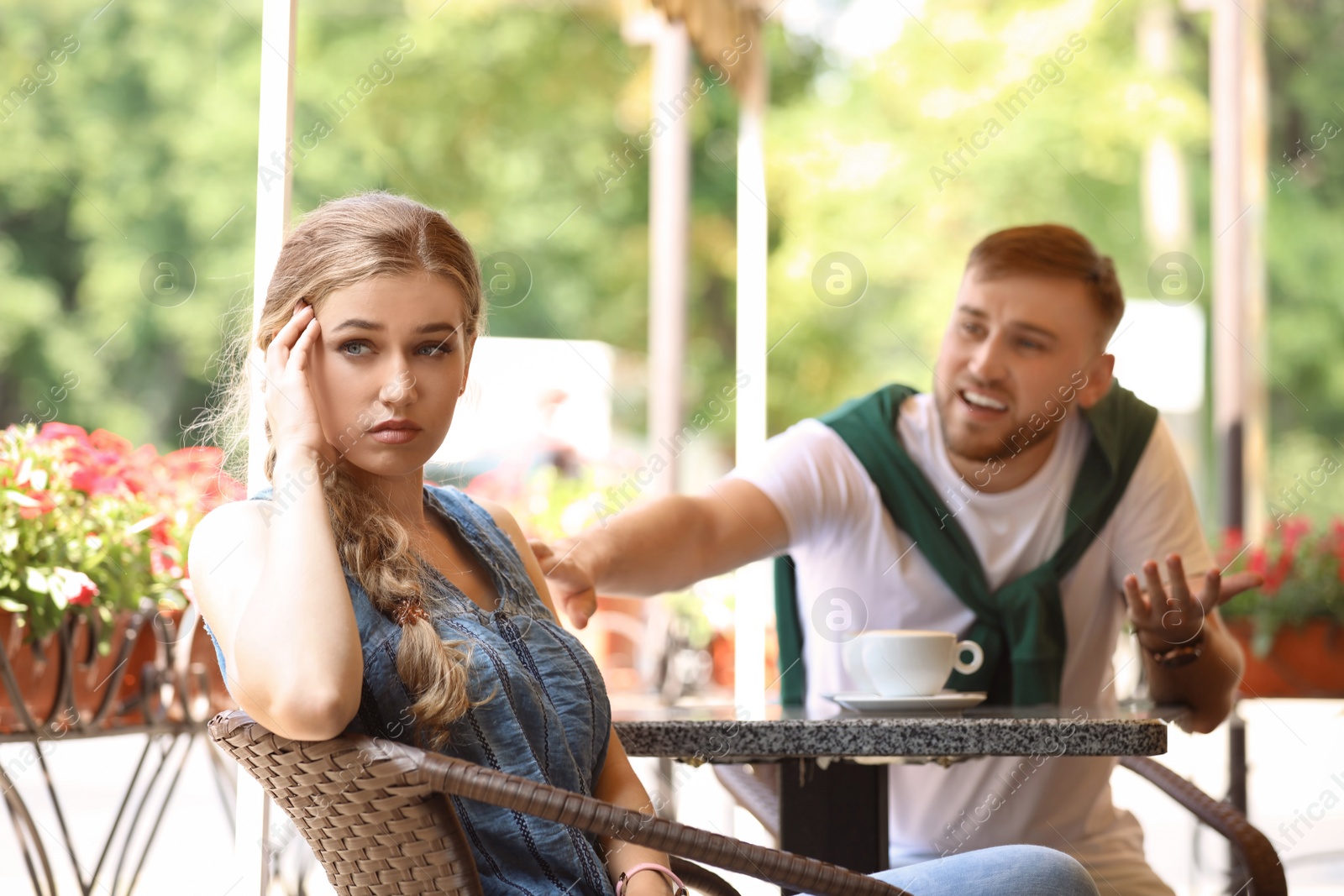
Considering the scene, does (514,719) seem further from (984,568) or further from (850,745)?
(984,568)

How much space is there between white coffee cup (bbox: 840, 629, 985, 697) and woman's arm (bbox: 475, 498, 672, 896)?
40 cm

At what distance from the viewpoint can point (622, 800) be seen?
1.52 metres

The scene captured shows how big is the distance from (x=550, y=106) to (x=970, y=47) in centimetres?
397

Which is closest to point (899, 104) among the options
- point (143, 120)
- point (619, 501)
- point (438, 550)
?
point (143, 120)

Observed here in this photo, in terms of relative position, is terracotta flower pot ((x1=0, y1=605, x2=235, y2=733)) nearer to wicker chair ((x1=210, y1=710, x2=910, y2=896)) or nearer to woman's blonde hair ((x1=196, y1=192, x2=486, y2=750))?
woman's blonde hair ((x1=196, y1=192, x2=486, y2=750))

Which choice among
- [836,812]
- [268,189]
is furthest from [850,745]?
[268,189]

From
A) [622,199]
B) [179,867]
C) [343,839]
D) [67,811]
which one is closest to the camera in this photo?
[343,839]

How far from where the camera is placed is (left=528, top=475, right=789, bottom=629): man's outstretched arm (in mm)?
1971

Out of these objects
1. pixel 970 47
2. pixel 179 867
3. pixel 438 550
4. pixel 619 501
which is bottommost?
pixel 179 867

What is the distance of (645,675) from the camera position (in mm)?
4848

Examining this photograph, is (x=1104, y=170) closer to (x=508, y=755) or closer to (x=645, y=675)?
(x=645, y=675)

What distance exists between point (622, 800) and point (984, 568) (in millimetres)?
921

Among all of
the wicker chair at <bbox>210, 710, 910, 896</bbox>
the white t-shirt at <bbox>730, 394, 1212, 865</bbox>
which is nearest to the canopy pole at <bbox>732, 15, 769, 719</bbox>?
the white t-shirt at <bbox>730, 394, 1212, 865</bbox>

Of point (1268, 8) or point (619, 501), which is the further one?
point (1268, 8)
